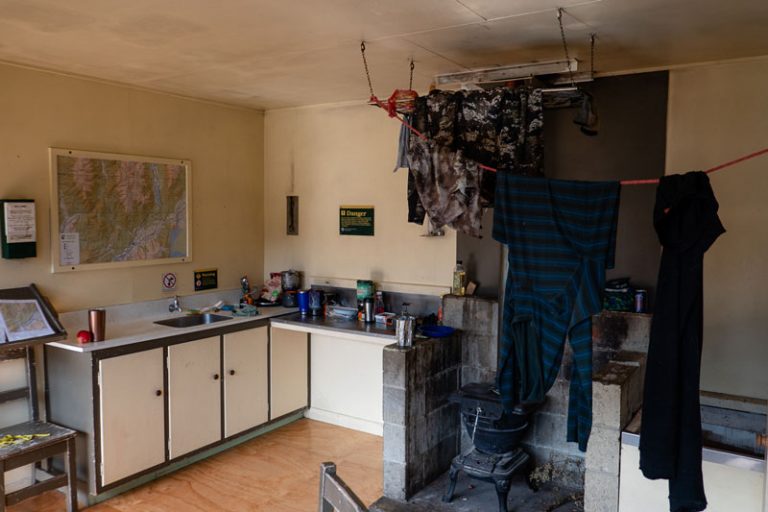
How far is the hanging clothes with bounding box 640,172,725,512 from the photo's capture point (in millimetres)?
2145

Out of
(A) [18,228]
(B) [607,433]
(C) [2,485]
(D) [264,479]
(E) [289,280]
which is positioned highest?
(A) [18,228]

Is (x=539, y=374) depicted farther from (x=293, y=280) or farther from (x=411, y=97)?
(x=293, y=280)

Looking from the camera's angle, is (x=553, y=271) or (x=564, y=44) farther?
(x=564, y=44)

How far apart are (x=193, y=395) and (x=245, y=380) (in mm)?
449

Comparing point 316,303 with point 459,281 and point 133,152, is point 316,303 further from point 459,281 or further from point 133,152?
point 133,152

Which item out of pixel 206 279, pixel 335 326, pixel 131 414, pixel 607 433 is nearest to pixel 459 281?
pixel 335 326

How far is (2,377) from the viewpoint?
3.41m

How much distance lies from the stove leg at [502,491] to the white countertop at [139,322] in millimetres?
2055

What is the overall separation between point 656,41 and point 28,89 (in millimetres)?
3457

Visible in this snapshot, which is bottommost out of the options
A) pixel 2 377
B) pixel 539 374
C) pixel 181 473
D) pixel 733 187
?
pixel 181 473

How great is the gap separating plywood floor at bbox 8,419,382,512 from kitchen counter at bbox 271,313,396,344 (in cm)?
86

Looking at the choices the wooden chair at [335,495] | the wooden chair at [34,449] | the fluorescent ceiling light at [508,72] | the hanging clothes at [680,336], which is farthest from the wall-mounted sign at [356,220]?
the wooden chair at [335,495]

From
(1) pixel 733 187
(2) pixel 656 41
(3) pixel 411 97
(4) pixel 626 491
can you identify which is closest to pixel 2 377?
(3) pixel 411 97

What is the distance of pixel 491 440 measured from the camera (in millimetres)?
3236
